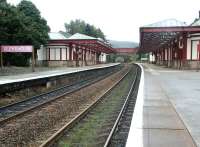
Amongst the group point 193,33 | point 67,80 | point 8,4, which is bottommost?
point 67,80

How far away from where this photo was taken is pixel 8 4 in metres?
47.8

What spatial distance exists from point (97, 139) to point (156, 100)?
263 inches

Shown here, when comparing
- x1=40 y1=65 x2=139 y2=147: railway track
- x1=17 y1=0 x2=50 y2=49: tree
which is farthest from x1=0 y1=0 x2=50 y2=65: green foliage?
x1=40 y1=65 x2=139 y2=147: railway track

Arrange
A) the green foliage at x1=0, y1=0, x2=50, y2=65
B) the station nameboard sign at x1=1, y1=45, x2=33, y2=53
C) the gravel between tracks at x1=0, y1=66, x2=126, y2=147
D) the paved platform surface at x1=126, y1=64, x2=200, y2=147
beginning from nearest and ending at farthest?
the paved platform surface at x1=126, y1=64, x2=200, y2=147 → the gravel between tracks at x1=0, y1=66, x2=126, y2=147 → the station nameboard sign at x1=1, y1=45, x2=33, y2=53 → the green foliage at x1=0, y1=0, x2=50, y2=65

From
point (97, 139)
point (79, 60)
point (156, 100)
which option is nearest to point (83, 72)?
point (156, 100)

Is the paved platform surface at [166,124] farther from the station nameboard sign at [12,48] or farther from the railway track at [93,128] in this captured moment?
the station nameboard sign at [12,48]

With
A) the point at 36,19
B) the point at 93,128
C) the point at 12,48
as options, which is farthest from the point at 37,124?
the point at 36,19

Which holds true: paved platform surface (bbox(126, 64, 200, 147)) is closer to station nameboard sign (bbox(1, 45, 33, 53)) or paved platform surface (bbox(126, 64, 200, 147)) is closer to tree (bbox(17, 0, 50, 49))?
station nameboard sign (bbox(1, 45, 33, 53))

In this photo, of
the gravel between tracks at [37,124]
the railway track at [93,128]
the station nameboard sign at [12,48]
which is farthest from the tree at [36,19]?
the railway track at [93,128]

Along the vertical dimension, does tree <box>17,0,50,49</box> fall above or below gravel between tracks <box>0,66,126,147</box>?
above

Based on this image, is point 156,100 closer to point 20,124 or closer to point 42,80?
point 20,124

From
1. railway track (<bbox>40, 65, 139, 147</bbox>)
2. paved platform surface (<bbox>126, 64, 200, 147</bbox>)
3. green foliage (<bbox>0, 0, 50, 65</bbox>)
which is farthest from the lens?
green foliage (<bbox>0, 0, 50, 65</bbox>)

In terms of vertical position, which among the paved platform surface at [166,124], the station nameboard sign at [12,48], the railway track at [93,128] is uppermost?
the station nameboard sign at [12,48]

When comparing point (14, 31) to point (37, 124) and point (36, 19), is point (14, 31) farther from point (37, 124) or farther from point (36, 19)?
point (37, 124)
